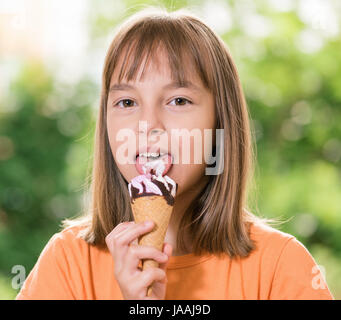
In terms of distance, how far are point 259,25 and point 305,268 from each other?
4115mm

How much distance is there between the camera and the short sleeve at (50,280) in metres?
1.19

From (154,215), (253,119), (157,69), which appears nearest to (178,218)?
(154,215)

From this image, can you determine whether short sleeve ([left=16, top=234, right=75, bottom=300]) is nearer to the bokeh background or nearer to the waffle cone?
the waffle cone

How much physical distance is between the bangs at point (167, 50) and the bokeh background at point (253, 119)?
9.40ft

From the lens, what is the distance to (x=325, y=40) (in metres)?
4.93

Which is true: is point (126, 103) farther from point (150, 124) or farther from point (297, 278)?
point (297, 278)

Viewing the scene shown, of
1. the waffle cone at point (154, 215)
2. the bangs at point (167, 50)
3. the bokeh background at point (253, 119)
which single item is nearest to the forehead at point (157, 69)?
the bangs at point (167, 50)

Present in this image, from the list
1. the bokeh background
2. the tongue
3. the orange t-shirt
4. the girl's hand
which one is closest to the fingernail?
the girl's hand

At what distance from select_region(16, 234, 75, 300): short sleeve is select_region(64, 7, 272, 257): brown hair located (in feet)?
0.32

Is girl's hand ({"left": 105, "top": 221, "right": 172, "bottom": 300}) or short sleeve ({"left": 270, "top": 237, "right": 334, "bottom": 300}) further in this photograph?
short sleeve ({"left": 270, "top": 237, "right": 334, "bottom": 300})

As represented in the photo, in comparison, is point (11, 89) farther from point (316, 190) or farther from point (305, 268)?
point (305, 268)

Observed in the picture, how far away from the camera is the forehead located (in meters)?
1.17

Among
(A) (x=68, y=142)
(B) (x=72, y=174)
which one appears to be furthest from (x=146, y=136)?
(A) (x=68, y=142)

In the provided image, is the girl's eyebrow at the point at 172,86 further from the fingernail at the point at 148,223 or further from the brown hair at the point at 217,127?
the fingernail at the point at 148,223
